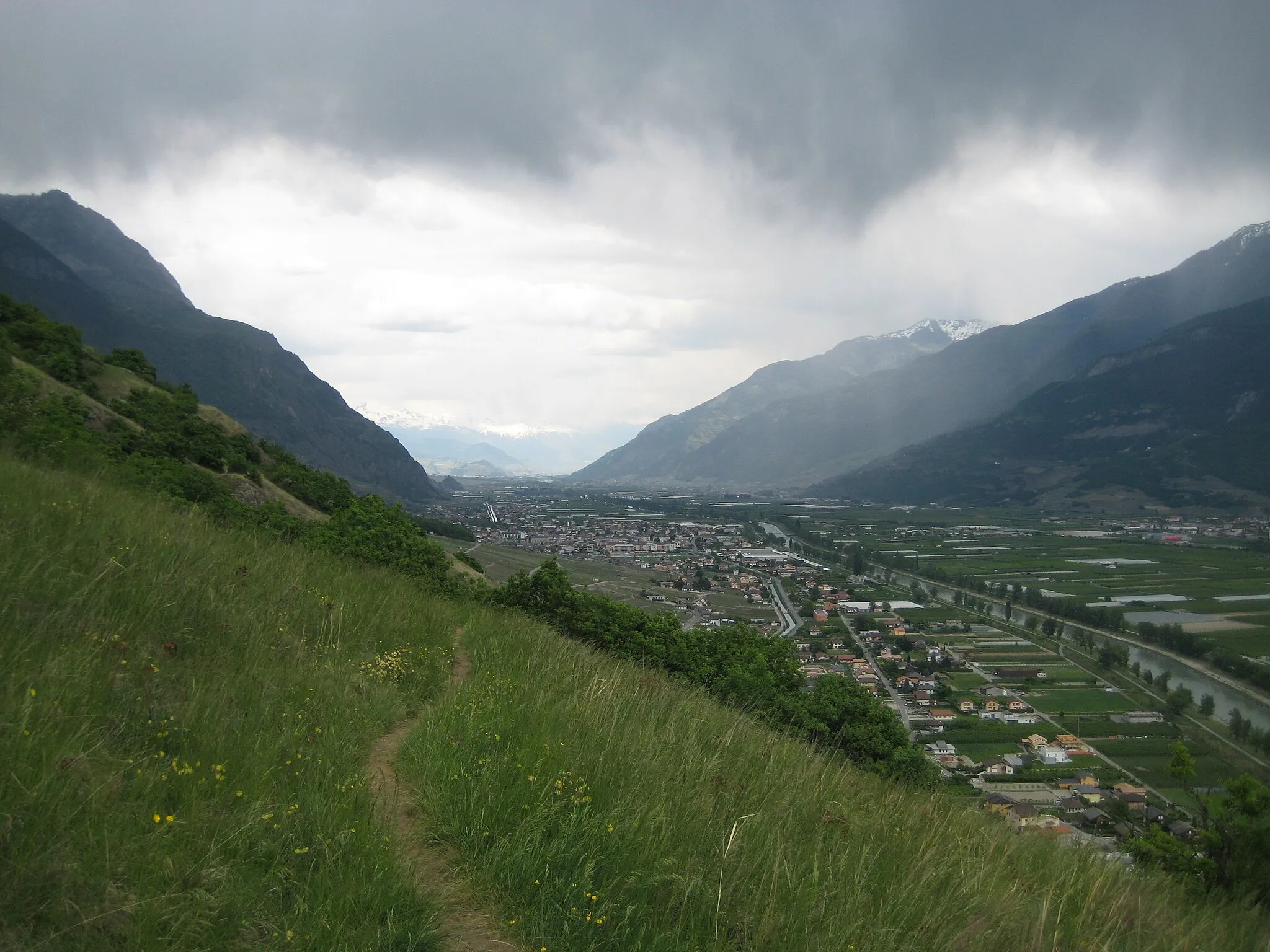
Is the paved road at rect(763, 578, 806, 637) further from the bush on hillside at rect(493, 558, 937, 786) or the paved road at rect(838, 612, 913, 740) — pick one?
the bush on hillside at rect(493, 558, 937, 786)

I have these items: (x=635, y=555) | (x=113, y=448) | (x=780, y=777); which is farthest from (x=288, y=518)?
(x=635, y=555)

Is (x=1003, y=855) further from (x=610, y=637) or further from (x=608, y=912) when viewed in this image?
(x=610, y=637)

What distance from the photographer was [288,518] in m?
15.4

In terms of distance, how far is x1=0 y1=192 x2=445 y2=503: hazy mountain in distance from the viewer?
4414 inches

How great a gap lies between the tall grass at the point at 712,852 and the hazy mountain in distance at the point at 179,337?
120m

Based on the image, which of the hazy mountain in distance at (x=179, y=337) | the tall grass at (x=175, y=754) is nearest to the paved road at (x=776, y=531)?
the hazy mountain in distance at (x=179, y=337)

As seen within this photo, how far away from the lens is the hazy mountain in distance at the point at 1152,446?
128 m

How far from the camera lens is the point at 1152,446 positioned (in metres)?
156

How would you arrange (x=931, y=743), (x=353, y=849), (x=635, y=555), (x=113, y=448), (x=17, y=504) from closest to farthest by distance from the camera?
(x=353, y=849)
(x=17, y=504)
(x=113, y=448)
(x=931, y=743)
(x=635, y=555)

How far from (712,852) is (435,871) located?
142 centimetres

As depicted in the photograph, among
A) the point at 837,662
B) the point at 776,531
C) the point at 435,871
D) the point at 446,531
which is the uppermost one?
the point at 435,871

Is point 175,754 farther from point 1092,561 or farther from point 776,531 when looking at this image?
point 776,531

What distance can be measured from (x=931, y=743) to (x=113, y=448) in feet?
77.1

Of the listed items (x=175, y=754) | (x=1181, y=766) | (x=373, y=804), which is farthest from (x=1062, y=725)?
(x=175, y=754)
